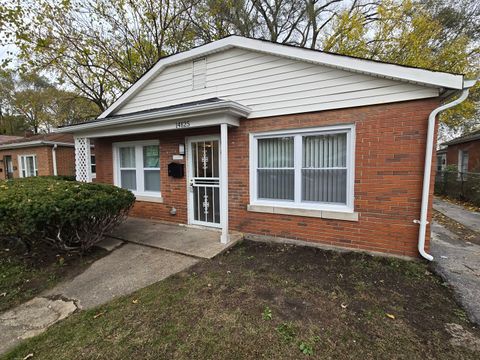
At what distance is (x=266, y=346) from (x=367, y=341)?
3.30 feet

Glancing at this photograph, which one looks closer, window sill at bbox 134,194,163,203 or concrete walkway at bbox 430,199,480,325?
concrete walkway at bbox 430,199,480,325

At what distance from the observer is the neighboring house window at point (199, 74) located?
5.76 meters

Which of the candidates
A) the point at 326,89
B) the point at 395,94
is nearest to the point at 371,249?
the point at 395,94

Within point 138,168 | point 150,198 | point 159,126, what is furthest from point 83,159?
point 159,126

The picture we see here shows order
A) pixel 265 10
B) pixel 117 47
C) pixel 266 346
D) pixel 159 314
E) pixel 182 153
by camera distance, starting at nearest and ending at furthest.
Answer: pixel 266 346, pixel 159 314, pixel 182 153, pixel 117 47, pixel 265 10

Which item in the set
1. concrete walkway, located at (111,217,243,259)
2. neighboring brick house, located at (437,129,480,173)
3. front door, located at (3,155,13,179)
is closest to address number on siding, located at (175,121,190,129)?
concrete walkway, located at (111,217,243,259)

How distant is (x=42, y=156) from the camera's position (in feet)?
45.1

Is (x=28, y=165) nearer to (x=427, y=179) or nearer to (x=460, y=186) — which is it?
(x=427, y=179)

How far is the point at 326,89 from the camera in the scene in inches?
168

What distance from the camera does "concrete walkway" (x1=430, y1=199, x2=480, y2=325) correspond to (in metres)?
2.75

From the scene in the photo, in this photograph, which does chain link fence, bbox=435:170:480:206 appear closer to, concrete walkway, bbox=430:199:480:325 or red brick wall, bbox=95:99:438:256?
concrete walkway, bbox=430:199:480:325

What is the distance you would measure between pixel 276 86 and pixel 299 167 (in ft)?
5.96

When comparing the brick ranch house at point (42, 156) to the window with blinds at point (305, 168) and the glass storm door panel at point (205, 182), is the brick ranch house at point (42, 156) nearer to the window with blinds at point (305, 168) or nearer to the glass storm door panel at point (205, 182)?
the glass storm door panel at point (205, 182)

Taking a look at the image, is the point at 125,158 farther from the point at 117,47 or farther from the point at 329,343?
the point at 117,47
